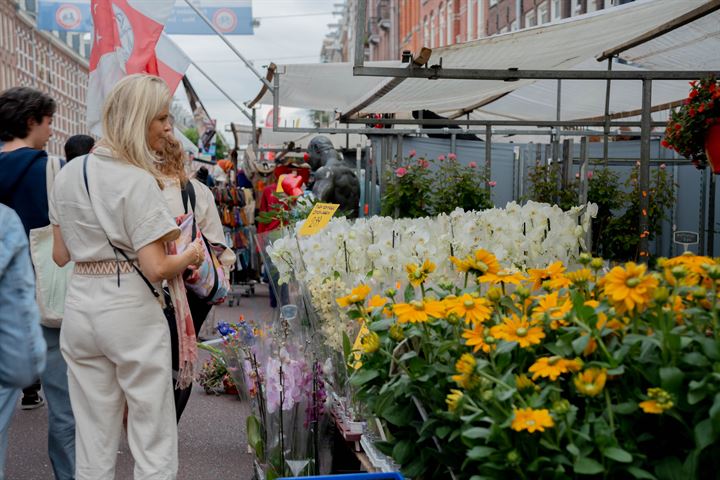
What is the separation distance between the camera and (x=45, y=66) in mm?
102188

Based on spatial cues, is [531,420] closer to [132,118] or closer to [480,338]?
[480,338]

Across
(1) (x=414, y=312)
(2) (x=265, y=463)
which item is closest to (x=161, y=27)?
(2) (x=265, y=463)

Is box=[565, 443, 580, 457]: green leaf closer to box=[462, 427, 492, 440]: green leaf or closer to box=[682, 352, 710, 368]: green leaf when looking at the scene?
box=[462, 427, 492, 440]: green leaf

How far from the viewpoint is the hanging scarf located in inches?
141

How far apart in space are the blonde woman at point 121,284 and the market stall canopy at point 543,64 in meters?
2.55

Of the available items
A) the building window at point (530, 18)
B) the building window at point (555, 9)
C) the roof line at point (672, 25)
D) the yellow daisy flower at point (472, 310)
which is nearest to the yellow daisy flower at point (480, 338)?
the yellow daisy flower at point (472, 310)

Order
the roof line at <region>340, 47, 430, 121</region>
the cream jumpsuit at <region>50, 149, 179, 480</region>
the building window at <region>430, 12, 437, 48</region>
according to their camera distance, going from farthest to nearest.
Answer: the building window at <region>430, 12, 437, 48</region>
the roof line at <region>340, 47, 430, 121</region>
the cream jumpsuit at <region>50, 149, 179, 480</region>

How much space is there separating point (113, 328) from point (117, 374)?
0.20 metres

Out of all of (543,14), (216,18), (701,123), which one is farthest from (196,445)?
(543,14)

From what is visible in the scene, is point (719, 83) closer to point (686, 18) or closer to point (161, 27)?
point (686, 18)

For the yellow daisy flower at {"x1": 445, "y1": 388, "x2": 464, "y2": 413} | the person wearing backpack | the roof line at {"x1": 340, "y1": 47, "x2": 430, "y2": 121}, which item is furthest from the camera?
the roof line at {"x1": 340, "y1": 47, "x2": 430, "y2": 121}

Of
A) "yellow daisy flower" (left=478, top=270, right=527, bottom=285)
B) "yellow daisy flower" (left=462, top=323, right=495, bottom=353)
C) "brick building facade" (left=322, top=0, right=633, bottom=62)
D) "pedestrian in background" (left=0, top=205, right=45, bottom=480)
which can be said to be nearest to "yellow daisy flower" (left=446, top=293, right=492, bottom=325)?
"yellow daisy flower" (left=462, top=323, right=495, bottom=353)

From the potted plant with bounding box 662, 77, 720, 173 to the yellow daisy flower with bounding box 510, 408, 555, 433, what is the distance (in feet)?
13.8

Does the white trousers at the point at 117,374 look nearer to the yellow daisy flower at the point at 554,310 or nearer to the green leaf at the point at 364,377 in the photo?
the green leaf at the point at 364,377
